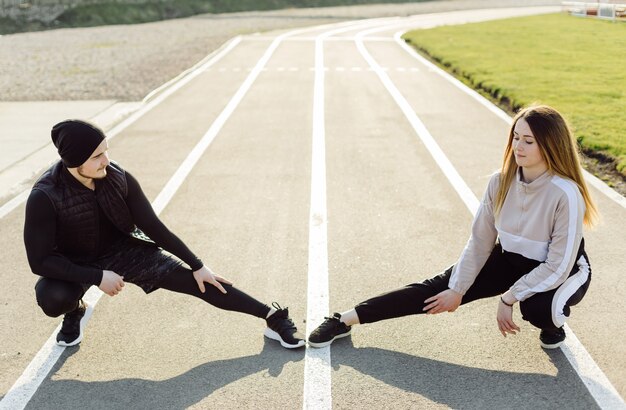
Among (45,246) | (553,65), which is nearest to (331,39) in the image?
(553,65)

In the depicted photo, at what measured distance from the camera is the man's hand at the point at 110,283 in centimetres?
477

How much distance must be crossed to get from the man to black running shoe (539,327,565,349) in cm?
160

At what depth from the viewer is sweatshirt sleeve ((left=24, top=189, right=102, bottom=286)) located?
15.3ft

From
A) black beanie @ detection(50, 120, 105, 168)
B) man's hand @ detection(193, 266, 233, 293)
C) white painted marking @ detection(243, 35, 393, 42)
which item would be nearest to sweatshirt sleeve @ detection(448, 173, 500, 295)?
man's hand @ detection(193, 266, 233, 293)

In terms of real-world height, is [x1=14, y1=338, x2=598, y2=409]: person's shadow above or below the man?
below

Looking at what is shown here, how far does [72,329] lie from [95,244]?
2.13 ft

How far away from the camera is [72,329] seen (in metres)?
5.21

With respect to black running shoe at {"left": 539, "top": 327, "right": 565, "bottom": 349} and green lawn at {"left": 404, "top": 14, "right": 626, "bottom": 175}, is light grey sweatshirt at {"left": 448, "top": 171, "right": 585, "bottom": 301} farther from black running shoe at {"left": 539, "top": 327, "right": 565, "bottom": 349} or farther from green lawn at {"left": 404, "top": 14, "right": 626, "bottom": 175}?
green lawn at {"left": 404, "top": 14, "right": 626, "bottom": 175}

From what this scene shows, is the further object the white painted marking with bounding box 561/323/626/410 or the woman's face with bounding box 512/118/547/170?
the woman's face with bounding box 512/118/547/170

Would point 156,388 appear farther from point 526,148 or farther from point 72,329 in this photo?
point 526,148

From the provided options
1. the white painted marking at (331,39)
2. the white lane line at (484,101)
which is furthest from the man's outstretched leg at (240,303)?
the white painted marking at (331,39)

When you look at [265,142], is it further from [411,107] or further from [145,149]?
[411,107]

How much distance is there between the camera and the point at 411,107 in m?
14.4

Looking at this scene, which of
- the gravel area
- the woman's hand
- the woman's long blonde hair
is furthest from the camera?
the gravel area
